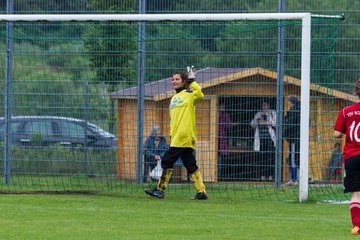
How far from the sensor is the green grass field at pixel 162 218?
36.2 feet

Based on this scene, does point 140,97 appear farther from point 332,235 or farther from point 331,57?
point 332,235

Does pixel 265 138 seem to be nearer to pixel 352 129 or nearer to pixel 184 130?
pixel 184 130

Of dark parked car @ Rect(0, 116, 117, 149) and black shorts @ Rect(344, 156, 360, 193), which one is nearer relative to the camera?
black shorts @ Rect(344, 156, 360, 193)

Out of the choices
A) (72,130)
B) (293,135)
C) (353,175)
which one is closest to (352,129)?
(353,175)

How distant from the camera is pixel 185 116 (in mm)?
15500

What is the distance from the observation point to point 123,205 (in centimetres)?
1433

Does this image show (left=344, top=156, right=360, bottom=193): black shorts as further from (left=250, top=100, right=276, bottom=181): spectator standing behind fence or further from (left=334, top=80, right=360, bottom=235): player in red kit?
(left=250, top=100, right=276, bottom=181): spectator standing behind fence

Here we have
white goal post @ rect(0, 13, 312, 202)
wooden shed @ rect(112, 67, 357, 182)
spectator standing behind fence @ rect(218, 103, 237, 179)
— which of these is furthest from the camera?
spectator standing behind fence @ rect(218, 103, 237, 179)

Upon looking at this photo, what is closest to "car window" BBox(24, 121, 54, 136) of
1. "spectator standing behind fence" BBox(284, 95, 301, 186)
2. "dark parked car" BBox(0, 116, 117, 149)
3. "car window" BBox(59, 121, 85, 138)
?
"dark parked car" BBox(0, 116, 117, 149)

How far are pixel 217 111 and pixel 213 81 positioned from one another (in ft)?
1.83

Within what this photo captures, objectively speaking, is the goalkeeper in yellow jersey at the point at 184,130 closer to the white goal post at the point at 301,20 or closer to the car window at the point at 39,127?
the white goal post at the point at 301,20

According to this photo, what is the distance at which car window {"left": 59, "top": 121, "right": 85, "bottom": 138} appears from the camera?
1867 centimetres

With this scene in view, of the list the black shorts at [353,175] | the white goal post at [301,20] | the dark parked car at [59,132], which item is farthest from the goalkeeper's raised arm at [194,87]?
the black shorts at [353,175]

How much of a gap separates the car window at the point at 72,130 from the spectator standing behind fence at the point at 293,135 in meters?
3.89
